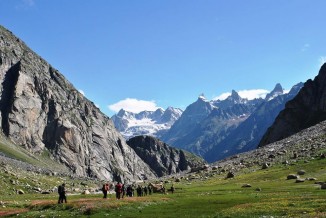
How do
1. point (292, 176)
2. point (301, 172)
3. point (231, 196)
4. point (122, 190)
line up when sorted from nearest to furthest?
point (231, 196) → point (122, 190) → point (292, 176) → point (301, 172)

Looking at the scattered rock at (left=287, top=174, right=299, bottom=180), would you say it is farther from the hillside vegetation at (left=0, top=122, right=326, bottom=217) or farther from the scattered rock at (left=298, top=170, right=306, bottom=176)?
the scattered rock at (left=298, top=170, right=306, bottom=176)

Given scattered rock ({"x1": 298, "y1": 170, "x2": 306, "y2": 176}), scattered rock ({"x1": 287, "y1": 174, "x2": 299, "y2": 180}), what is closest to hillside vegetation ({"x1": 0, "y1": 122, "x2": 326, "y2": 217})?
scattered rock ({"x1": 298, "y1": 170, "x2": 306, "y2": 176})

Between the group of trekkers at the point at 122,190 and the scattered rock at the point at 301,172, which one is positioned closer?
the group of trekkers at the point at 122,190

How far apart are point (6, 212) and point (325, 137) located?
11465cm

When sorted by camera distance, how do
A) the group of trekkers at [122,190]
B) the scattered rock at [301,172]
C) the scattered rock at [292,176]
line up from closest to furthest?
the group of trekkers at [122,190], the scattered rock at [292,176], the scattered rock at [301,172]

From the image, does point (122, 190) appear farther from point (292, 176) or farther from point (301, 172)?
point (301, 172)

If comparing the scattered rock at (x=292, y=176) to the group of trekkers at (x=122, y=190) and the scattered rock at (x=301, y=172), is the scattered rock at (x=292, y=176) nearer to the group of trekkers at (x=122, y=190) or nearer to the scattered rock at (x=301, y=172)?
the scattered rock at (x=301, y=172)

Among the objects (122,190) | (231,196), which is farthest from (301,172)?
(122,190)

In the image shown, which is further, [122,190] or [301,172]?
[301,172]

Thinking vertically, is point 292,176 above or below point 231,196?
above

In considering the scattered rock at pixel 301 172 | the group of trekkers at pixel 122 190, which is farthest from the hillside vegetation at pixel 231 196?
the group of trekkers at pixel 122 190

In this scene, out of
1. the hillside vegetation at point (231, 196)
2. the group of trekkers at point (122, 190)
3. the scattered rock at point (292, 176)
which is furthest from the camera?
the scattered rock at point (292, 176)

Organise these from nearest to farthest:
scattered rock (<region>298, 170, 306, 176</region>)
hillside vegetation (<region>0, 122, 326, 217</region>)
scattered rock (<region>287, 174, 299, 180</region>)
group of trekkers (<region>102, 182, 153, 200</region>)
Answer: hillside vegetation (<region>0, 122, 326, 217</region>) → group of trekkers (<region>102, 182, 153, 200</region>) → scattered rock (<region>287, 174, 299, 180</region>) → scattered rock (<region>298, 170, 306, 176</region>)

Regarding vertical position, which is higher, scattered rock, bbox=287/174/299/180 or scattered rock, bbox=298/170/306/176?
scattered rock, bbox=298/170/306/176
